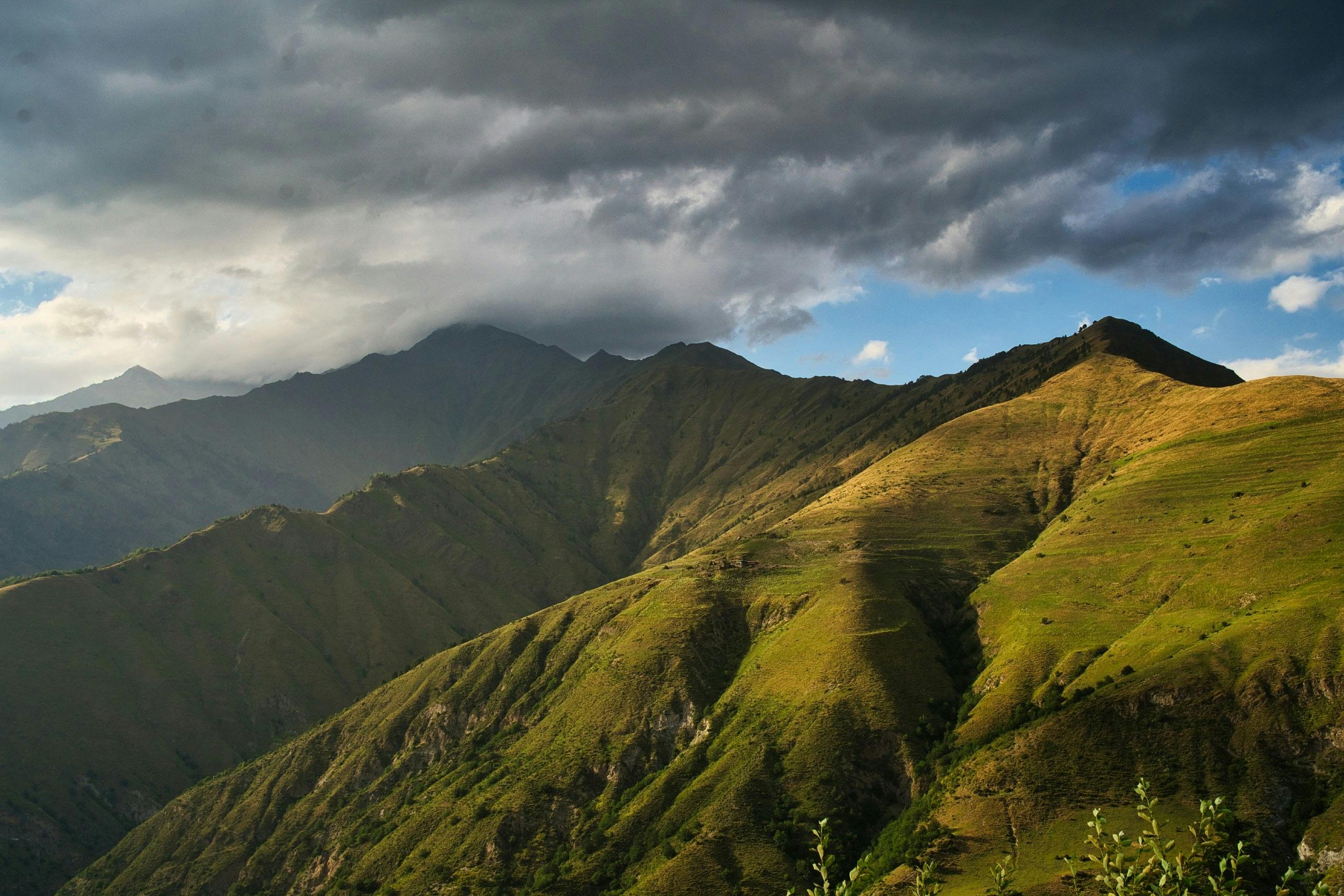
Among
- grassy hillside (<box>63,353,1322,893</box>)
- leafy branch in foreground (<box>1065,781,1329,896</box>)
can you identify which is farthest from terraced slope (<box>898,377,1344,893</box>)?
leafy branch in foreground (<box>1065,781,1329,896</box>)

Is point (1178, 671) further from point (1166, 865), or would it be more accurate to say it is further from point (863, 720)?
point (1166, 865)

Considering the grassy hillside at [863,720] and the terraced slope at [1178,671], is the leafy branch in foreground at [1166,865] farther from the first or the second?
the grassy hillside at [863,720]

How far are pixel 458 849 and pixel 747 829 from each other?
188 feet

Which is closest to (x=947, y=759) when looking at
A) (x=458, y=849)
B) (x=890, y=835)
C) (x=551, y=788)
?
(x=890, y=835)

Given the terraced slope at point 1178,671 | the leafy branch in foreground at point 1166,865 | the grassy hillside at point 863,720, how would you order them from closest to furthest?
the leafy branch in foreground at point 1166,865
the terraced slope at point 1178,671
the grassy hillside at point 863,720

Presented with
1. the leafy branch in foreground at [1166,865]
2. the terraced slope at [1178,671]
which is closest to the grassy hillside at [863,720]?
the terraced slope at [1178,671]

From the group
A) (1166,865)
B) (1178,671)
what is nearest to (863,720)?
(1178,671)

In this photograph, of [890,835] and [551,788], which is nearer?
[890,835]

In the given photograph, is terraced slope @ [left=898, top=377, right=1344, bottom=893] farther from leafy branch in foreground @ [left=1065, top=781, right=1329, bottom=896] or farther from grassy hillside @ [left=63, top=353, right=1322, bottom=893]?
leafy branch in foreground @ [left=1065, top=781, right=1329, bottom=896]

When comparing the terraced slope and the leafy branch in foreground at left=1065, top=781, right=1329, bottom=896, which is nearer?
the leafy branch in foreground at left=1065, top=781, right=1329, bottom=896

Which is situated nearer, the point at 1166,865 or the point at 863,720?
the point at 1166,865

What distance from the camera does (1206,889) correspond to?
69.6m

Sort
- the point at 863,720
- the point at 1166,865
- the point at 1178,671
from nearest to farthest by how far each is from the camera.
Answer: the point at 1166,865, the point at 1178,671, the point at 863,720

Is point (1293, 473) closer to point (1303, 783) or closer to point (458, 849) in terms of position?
point (1303, 783)
